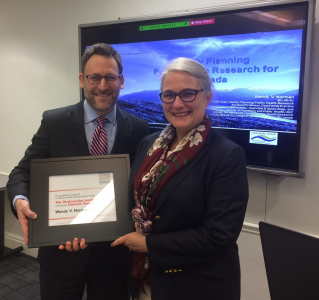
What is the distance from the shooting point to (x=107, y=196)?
1.29 metres

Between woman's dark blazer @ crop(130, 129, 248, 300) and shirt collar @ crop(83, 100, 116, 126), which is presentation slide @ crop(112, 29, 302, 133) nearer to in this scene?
shirt collar @ crop(83, 100, 116, 126)

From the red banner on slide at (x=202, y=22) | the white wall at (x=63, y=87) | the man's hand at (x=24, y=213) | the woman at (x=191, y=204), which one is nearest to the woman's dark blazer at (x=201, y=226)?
the woman at (x=191, y=204)

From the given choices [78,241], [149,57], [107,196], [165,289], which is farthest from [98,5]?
[165,289]

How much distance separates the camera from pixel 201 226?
3.72 ft

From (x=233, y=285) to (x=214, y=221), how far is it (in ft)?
1.06

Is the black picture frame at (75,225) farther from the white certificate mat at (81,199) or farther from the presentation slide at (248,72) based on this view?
the presentation slide at (248,72)

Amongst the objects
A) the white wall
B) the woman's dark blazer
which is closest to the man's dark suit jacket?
the woman's dark blazer

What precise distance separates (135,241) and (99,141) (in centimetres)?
55

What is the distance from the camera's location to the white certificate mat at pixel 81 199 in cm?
126

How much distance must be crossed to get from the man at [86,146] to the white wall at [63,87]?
0.93 meters

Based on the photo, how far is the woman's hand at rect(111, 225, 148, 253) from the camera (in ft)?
3.78

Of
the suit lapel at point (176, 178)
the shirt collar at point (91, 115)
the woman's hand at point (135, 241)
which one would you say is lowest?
the woman's hand at point (135, 241)

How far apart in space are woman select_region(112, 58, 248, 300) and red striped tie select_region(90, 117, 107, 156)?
1.11 ft

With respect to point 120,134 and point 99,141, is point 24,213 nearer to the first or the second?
point 99,141
